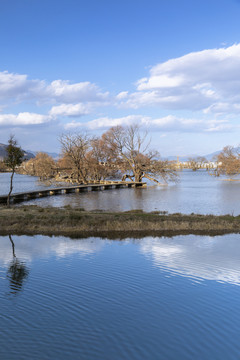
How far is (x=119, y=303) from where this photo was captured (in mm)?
9812

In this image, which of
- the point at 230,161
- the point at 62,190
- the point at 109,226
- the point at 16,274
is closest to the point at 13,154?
the point at 109,226

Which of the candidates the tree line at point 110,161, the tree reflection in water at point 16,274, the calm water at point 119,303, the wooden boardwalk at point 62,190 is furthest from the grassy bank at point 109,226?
the tree line at point 110,161

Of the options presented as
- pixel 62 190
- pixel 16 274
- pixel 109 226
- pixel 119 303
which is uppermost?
pixel 62 190

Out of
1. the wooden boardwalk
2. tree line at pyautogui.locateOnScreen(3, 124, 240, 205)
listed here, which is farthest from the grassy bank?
tree line at pyautogui.locateOnScreen(3, 124, 240, 205)

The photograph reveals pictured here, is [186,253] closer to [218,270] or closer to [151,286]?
[218,270]

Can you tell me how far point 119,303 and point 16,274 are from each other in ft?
15.1

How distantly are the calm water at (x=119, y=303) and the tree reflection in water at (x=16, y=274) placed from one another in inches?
1.3

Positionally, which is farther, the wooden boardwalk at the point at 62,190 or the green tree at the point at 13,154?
the wooden boardwalk at the point at 62,190

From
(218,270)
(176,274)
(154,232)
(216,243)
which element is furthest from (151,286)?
(154,232)

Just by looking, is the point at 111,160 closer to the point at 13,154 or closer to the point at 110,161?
the point at 110,161

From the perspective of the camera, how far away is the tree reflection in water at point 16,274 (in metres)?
11.0

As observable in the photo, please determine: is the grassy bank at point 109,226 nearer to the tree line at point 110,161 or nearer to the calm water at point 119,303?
the calm water at point 119,303

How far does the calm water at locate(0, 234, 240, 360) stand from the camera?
7398 millimetres

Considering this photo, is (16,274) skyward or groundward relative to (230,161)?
groundward
